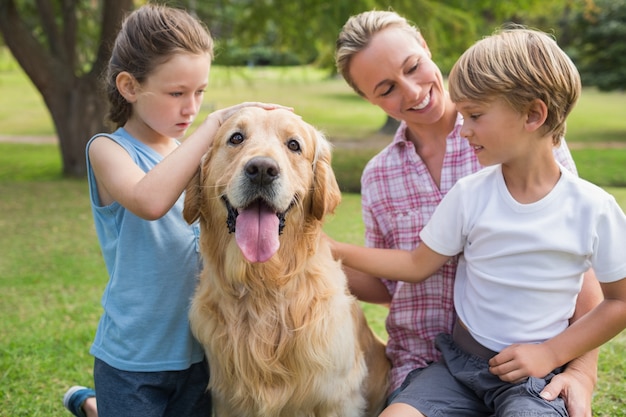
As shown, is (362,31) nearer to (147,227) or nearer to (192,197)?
(192,197)

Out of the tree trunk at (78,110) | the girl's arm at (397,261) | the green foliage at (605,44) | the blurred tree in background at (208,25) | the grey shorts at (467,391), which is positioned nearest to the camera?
the grey shorts at (467,391)

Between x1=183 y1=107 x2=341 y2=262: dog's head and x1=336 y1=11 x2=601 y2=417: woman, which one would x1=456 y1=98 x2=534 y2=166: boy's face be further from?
x1=183 y1=107 x2=341 y2=262: dog's head

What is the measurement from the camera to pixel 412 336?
3.54 meters

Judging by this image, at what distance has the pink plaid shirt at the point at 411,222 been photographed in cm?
340

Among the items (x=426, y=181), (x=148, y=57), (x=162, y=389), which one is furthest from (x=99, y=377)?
(x=426, y=181)

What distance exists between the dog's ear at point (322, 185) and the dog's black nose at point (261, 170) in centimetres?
42

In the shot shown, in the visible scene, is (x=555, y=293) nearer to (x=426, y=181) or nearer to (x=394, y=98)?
(x=426, y=181)

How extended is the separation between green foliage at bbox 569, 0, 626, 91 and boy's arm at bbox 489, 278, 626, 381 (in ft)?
66.4

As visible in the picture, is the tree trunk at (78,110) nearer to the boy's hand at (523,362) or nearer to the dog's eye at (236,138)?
the dog's eye at (236,138)

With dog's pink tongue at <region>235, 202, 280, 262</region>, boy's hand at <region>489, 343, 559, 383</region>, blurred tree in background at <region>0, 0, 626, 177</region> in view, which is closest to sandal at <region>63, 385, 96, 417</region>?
dog's pink tongue at <region>235, 202, 280, 262</region>

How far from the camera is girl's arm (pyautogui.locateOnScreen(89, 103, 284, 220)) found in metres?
2.71

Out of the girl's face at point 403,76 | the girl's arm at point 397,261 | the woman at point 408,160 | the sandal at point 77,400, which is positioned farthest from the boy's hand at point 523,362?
the sandal at point 77,400

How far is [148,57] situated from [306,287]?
1295 millimetres

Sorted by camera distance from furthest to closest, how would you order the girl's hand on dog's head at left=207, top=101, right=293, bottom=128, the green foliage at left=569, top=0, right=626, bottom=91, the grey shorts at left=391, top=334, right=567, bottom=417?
the green foliage at left=569, top=0, right=626, bottom=91 < the girl's hand on dog's head at left=207, top=101, right=293, bottom=128 < the grey shorts at left=391, top=334, right=567, bottom=417
